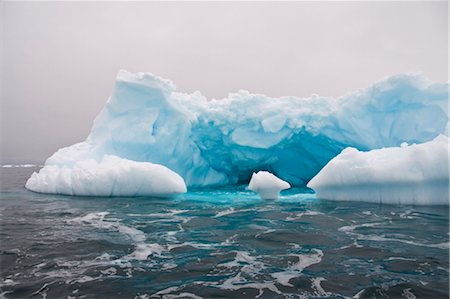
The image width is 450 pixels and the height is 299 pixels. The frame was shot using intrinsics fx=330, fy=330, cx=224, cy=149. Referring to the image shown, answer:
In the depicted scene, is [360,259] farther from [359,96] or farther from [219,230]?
[359,96]

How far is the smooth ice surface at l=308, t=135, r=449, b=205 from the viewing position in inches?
366

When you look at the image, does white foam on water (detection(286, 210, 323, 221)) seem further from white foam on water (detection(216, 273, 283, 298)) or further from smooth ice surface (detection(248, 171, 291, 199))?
white foam on water (detection(216, 273, 283, 298))

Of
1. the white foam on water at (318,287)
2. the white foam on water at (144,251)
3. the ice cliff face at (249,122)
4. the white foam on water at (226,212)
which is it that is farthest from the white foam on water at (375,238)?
the ice cliff face at (249,122)

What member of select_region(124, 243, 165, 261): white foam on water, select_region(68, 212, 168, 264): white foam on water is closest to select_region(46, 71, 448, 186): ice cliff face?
select_region(68, 212, 168, 264): white foam on water

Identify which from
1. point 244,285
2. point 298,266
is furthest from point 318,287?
point 244,285

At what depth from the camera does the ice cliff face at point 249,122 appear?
585 inches

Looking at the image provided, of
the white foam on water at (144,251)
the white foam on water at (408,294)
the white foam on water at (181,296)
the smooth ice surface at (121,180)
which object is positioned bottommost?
the white foam on water at (181,296)

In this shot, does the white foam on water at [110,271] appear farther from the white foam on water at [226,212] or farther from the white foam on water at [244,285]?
the white foam on water at [226,212]

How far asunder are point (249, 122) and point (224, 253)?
12274 mm

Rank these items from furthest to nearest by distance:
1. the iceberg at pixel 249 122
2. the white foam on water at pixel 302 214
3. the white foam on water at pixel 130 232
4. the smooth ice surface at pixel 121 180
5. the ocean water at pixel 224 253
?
the iceberg at pixel 249 122 < the smooth ice surface at pixel 121 180 < the white foam on water at pixel 302 214 < the white foam on water at pixel 130 232 < the ocean water at pixel 224 253

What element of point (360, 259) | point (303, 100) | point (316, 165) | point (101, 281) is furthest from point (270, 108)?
point (101, 281)

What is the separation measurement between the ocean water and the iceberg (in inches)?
270

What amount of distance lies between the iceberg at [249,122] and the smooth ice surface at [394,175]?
546cm

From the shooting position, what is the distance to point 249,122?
56.5ft
